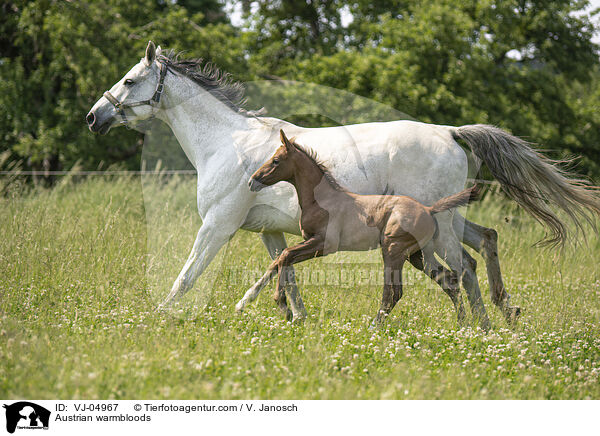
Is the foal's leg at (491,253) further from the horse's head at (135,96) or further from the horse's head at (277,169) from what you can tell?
the horse's head at (135,96)

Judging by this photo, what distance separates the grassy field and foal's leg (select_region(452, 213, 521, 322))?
172 millimetres

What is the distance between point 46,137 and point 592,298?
12119 mm

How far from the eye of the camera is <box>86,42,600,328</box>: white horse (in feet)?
15.4

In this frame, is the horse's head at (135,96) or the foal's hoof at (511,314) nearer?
the foal's hoof at (511,314)

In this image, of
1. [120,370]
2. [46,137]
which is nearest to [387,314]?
[120,370]

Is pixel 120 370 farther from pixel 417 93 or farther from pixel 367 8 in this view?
pixel 367 8

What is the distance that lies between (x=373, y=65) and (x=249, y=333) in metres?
11.6

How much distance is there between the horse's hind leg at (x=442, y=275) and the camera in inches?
182

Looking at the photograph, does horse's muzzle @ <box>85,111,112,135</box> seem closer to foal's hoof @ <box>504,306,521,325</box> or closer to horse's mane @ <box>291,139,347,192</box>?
horse's mane @ <box>291,139,347,192</box>

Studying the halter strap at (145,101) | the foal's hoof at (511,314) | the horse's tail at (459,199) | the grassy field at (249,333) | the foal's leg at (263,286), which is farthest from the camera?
the halter strap at (145,101)

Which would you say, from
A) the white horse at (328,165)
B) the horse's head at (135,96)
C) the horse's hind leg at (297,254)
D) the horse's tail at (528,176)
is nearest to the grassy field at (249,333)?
the horse's hind leg at (297,254)

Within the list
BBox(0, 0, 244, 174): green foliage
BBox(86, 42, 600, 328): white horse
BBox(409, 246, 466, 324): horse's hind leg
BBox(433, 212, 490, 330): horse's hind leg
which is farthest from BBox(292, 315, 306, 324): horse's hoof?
BBox(0, 0, 244, 174): green foliage
